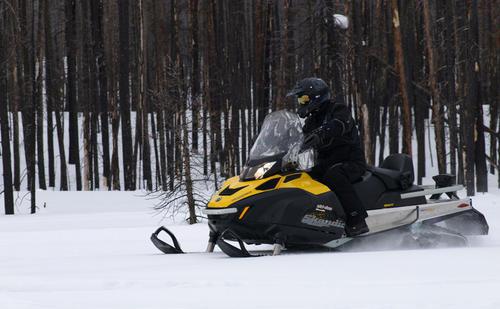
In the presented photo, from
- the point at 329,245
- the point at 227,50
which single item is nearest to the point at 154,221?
the point at 329,245

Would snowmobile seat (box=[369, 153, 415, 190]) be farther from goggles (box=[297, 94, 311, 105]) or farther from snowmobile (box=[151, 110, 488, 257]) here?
goggles (box=[297, 94, 311, 105])

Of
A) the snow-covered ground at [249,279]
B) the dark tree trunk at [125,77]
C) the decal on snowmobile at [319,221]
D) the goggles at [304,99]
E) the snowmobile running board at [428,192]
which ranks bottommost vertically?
the snow-covered ground at [249,279]

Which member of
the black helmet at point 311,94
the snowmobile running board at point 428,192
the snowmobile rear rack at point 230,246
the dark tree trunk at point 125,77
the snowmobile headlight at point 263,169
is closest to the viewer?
the snowmobile rear rack at point 230,246

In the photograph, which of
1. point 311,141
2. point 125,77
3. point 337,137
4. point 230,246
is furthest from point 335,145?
point 125,77

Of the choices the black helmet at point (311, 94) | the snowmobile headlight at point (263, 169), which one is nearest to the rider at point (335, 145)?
the black helmet at point (311, 94)

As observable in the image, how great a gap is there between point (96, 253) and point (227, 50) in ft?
85.9

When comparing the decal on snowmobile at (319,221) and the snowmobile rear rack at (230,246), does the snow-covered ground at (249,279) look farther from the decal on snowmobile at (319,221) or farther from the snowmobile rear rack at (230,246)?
the decal on snowmobile at (319,221)

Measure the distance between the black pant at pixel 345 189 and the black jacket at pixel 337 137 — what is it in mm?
99

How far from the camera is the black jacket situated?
23.5 feet

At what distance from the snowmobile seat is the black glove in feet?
2.79

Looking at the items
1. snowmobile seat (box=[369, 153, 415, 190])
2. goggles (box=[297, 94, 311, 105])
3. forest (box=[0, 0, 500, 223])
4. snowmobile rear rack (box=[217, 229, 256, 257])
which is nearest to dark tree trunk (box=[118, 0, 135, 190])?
forest (box=[0, 0, 500, 223])

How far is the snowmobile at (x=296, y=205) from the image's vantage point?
6.84m

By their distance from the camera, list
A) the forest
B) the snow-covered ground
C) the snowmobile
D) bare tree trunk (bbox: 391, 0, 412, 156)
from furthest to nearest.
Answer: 1. bare tree trunk (bbox: 391, 0, 412, 156)
2. the forest
3. the snowmobile
4. the snow-covered ground

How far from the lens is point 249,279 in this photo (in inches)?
212
